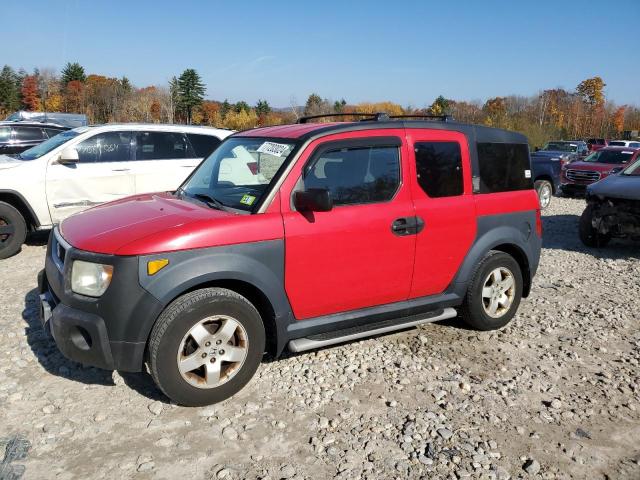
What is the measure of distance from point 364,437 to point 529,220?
2.87m

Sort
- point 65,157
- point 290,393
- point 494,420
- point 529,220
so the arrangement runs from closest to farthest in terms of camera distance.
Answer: point 494,420, point 290,393, point 529,220, point 65,157

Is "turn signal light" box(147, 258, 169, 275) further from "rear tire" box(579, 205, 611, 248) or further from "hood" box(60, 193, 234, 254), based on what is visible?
"rear tire" box(579, 205, 611, 248)

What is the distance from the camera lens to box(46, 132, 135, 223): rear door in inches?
300

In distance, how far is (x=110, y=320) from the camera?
3.26 meters

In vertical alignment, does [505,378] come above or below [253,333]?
below

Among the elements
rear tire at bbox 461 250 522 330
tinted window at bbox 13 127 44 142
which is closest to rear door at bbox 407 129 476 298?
rear tire at bbox 461 250 522 330

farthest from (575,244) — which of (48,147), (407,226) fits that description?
(48,147)

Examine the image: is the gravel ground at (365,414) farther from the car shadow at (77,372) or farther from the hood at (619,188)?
the hood at (619,188)

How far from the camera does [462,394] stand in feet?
12.6

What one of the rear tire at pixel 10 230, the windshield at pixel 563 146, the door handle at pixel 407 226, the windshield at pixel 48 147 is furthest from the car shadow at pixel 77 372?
the windshield at pixel 563 146

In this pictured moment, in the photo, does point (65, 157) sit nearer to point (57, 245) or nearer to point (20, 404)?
point (57, 245)

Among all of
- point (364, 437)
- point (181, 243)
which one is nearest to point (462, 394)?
point (364, 437)

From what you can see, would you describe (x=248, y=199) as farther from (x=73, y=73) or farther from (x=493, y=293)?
(x=73, y=73)

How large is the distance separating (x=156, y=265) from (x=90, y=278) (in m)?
0.45
